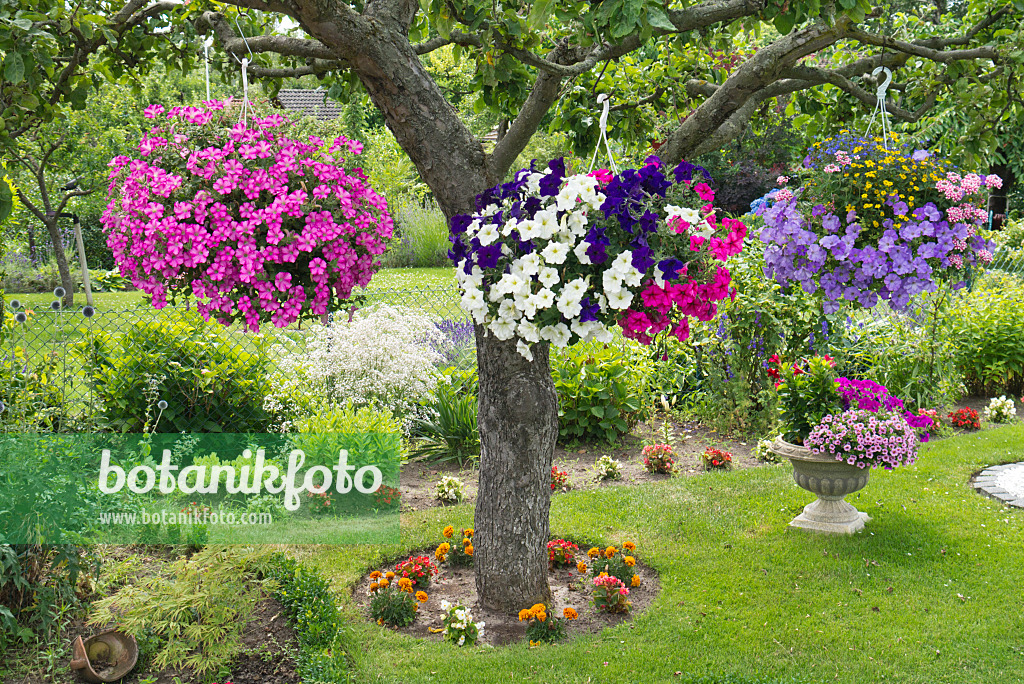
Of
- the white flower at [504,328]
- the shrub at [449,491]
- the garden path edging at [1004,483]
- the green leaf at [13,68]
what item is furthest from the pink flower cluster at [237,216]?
the garden path edging at [1004,483]

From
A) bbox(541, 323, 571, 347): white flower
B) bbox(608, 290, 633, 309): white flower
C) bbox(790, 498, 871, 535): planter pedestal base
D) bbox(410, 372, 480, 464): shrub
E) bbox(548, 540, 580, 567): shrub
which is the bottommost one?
bbox(548, 540, 580, 567): shrub

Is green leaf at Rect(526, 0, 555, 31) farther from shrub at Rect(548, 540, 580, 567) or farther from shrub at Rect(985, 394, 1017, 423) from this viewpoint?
shrub at Rect(985, 394, 1017, 423)

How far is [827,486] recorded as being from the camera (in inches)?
175

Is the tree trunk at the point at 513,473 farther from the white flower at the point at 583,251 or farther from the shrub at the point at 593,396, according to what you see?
the shrub at the point at 593,396

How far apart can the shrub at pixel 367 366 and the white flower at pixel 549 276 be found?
328 cm

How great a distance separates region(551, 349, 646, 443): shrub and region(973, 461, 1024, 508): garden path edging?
233cm

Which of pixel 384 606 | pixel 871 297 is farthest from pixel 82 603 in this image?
pixel 871 297

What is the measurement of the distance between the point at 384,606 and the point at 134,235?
1889 mm

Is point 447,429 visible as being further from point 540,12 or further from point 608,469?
point 540,12

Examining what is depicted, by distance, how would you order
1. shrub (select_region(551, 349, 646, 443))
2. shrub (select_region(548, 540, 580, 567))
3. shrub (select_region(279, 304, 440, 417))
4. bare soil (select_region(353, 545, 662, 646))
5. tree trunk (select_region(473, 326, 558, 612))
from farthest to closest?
1. shrub (select_region(551, 349, 646, 443))
2. shrub (select_region(279, 304, 440, 417))
3. shrub (select_region(548, 540, 580, 567))
4. bare soil (select_region(353, 545, 662, 646))
5. tree trunk (select_region(473, 326, 558, 612))

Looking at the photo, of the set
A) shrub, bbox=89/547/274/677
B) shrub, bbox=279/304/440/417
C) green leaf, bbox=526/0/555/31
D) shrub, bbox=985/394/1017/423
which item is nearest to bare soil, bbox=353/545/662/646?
shrub, bbox=89/547/274/677

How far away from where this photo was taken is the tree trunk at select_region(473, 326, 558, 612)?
3.25 m

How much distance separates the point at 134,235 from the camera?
2.58 m

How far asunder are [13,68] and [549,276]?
5.55 ft
